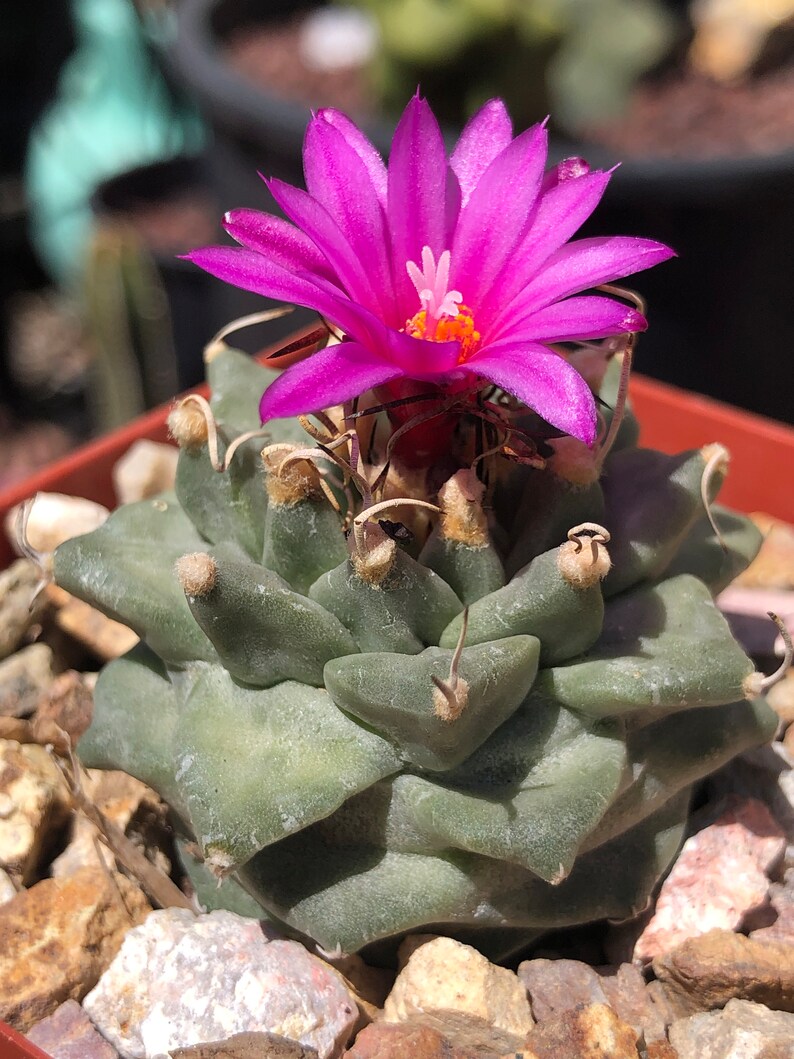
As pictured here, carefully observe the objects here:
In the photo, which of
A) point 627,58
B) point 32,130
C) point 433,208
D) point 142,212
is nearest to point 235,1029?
point 433,208

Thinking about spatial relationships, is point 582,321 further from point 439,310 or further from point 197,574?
point 197,574

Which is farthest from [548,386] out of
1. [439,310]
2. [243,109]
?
[243,109]

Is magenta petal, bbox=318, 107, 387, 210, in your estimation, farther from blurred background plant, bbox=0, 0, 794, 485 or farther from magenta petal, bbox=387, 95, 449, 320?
blurred background plant, bbox=0, 0, 794, 485

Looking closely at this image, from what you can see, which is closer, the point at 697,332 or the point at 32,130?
the point at 697,332

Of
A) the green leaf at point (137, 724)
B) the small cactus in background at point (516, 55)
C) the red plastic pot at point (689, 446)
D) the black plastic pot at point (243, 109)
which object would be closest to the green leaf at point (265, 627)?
the green leaf at point (137, 724)

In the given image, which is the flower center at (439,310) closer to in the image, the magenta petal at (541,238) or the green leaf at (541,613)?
the magenta petal at (541,238)

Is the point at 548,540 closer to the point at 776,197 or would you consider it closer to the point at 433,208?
the point at 433,208

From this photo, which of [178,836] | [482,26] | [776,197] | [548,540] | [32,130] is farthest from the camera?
[32,130]
